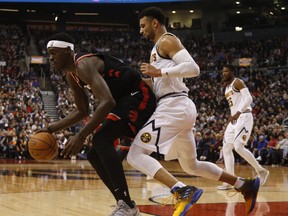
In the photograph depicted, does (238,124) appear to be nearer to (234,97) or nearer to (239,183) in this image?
(234,97)

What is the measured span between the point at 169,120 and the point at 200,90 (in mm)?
19527

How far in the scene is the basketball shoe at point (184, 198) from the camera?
412cm

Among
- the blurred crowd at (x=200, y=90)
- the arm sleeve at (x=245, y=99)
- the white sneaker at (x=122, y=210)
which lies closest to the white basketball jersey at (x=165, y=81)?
the white sneaker at (x=122, y=210)

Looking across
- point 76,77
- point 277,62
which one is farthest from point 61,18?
point 76,77

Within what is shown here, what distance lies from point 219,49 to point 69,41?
2545 centimetres

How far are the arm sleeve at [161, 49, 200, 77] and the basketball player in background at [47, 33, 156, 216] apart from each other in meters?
0.28

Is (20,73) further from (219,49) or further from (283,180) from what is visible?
(283,180)

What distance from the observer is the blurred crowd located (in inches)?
635

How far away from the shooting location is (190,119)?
4.43 m

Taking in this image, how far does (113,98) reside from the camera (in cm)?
419

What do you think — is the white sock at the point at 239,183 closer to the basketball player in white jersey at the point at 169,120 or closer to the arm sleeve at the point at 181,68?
the basketball player in white jersey at the point at 169,120

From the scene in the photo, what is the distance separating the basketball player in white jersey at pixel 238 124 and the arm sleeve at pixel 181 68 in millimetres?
3526

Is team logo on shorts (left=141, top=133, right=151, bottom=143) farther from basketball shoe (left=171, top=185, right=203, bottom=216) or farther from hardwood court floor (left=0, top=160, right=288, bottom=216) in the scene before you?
hardwood court floor (left=0, top=160, right=288, bottom=216)

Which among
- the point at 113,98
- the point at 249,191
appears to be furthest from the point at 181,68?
the point at 249,191
